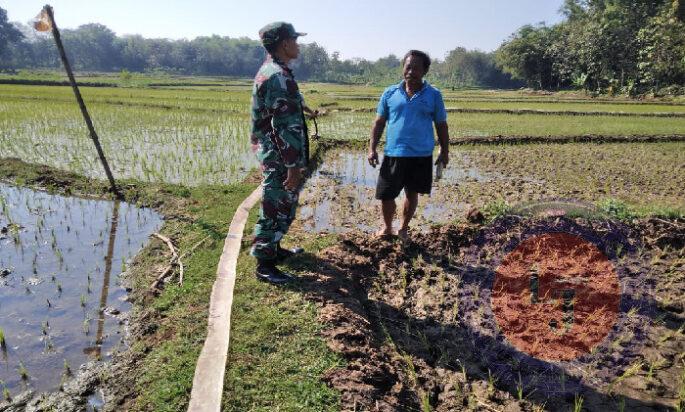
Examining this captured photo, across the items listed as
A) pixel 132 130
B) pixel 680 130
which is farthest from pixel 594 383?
pixel 680 130

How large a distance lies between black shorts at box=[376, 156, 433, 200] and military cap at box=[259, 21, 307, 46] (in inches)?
59.7

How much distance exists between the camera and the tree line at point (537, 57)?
27344mm

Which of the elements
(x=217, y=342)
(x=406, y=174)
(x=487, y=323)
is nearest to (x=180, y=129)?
(x=406, y=174)

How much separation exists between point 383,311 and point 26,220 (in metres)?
4.80

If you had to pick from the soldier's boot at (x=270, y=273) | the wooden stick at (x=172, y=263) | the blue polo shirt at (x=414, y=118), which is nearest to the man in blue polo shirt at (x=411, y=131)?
the blue polo shirt at (x=414, y=118)

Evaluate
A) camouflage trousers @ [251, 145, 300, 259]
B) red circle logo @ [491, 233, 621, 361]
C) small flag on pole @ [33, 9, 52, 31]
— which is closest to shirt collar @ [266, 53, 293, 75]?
camouflage trousers @ [251, 145, 300, 259]

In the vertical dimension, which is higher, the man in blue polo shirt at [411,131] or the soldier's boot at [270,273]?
the man in blue polo shirt at [411,131]

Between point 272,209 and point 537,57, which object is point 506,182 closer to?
point 272,209

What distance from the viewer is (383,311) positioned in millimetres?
3303

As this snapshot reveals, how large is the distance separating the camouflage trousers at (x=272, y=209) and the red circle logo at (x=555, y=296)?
180 cm

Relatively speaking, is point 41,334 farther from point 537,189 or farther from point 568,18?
point 568,18

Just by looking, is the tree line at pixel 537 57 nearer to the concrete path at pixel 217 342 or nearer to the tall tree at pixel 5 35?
the tall tree at pixel 5 35

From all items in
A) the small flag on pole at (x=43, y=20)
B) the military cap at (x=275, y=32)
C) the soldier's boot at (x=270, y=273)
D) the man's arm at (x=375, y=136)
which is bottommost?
the soldier's boot at (x=270, y=273)

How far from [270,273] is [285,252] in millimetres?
503
